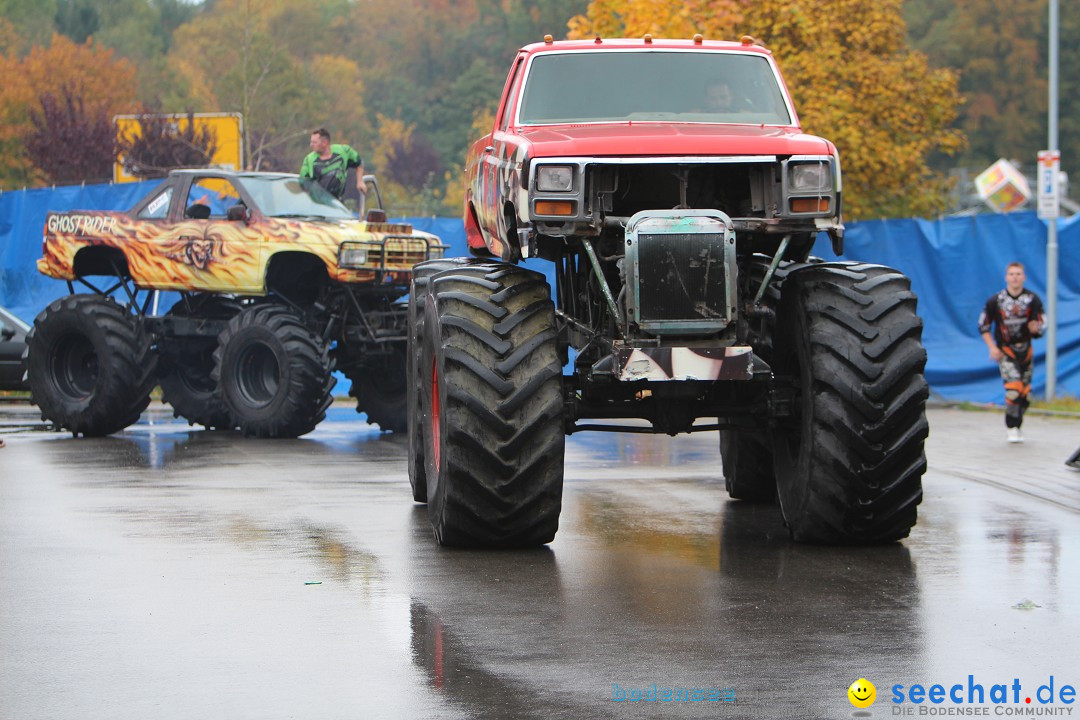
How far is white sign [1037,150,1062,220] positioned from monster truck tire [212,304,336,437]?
9.14 metres

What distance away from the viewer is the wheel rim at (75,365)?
18641mm

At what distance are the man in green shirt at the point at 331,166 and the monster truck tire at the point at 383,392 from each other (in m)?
2.05

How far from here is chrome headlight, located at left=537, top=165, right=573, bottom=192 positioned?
9.50 metres

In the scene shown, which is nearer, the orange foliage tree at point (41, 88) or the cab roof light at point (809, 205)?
the cab roof light at point (809, 205)

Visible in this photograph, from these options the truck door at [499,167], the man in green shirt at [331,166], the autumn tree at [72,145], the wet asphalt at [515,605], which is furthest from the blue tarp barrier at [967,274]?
the autumn tree at [72,145]

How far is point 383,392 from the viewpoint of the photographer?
18.6 meters

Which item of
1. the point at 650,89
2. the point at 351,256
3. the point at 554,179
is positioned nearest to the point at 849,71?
the point at 351,256

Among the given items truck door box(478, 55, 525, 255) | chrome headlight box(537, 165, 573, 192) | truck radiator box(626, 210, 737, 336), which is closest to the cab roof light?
truck radiator box(626, 210, 737, 336)

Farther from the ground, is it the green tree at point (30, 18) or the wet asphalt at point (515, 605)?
the green tree at point (30, 18)

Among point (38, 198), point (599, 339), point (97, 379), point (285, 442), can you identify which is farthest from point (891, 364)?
point (38, 198)

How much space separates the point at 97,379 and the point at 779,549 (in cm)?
1010

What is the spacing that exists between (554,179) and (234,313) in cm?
1030

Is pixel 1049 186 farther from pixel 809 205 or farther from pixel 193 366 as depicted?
pixel 809 205

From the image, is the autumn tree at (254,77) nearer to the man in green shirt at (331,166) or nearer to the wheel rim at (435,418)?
the man in green shirt at (331,166)
